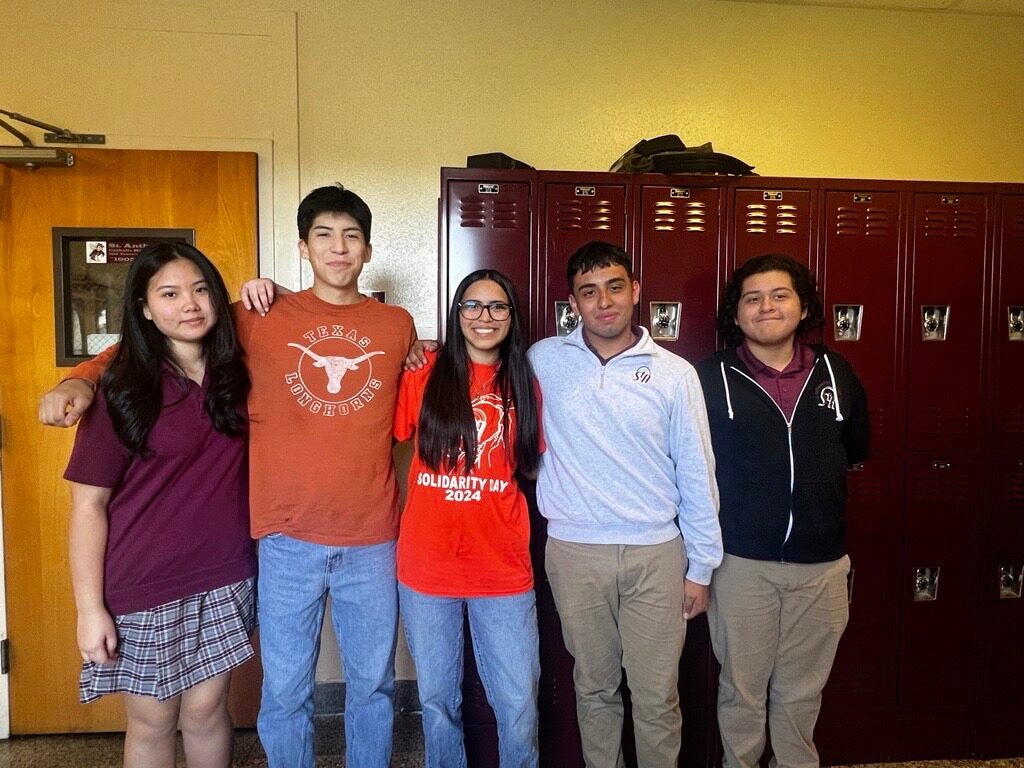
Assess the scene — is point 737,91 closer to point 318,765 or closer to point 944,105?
point 944,105

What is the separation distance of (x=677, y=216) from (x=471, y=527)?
125 centimetres

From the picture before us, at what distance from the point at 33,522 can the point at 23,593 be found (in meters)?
0.28

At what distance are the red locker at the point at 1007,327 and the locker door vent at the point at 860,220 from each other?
441 millimetres

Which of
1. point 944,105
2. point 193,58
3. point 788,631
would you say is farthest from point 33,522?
point 944,105

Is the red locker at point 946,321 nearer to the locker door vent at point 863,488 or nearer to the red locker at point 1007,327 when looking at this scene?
the red locker at point 1007,327

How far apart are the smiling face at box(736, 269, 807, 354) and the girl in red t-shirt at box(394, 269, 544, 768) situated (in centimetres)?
71

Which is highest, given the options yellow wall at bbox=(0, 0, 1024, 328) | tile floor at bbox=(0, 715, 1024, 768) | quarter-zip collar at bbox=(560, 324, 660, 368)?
yellow wall at bbox=(0, 0, 1024, 328)

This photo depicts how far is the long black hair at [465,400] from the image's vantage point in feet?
5.04

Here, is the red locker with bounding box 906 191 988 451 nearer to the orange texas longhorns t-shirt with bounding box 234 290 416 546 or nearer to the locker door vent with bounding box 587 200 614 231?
the locker door vent with bounding box 587 200 614 231

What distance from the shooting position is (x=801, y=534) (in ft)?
5.47

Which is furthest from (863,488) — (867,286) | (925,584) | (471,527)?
(471,527)

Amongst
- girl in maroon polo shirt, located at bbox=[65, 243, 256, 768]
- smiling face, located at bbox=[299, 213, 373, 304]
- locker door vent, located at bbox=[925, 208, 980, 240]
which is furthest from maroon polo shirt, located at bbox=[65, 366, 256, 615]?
locker door vent, located at bbox=[925, 208, 980, 240]

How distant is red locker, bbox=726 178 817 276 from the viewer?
1.99 meters

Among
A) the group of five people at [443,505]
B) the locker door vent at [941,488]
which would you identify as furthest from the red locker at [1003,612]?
the group of five people at [443,505]
